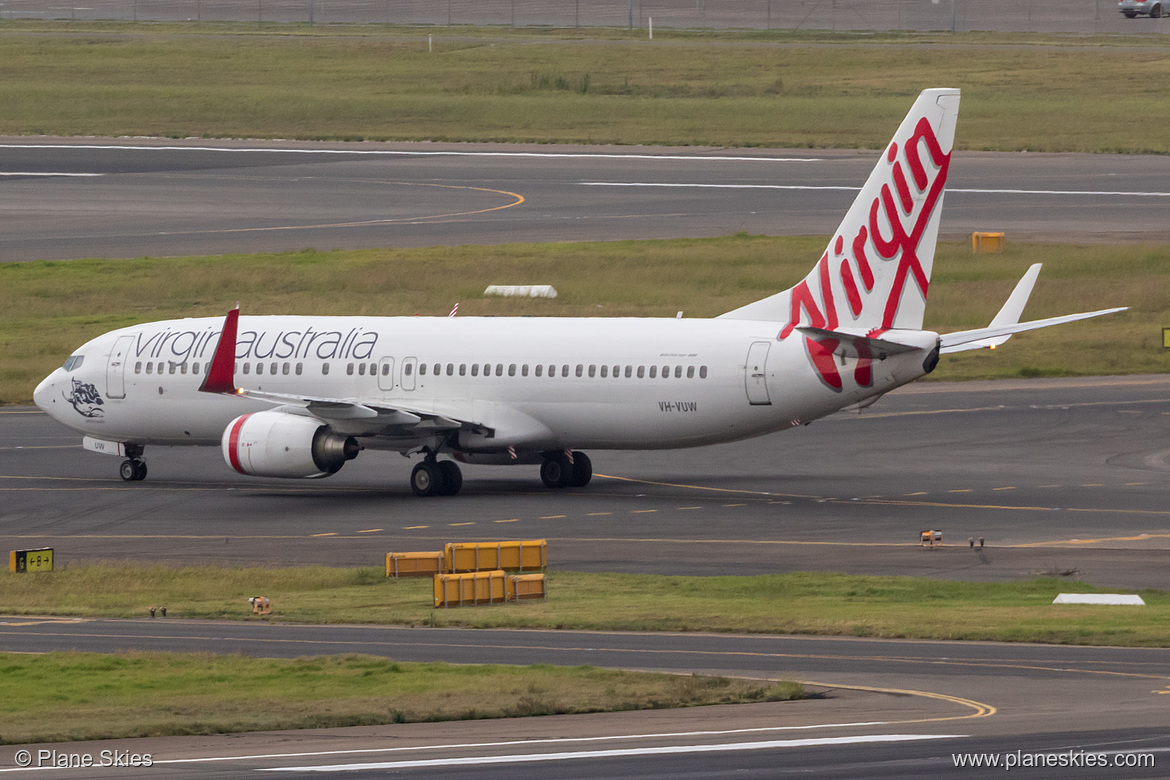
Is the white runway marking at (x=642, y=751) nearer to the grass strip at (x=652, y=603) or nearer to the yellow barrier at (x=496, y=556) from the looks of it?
the grass strip at (x=652, y=603)

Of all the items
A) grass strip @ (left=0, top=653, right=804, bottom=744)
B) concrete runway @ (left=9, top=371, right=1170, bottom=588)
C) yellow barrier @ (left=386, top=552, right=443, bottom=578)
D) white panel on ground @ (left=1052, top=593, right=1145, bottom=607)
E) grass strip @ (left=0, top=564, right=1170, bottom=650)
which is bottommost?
grass strip @ (left=0, top=653, right=804, bottom=744)

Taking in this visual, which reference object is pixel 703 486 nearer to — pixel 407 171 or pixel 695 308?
pixel 695 308

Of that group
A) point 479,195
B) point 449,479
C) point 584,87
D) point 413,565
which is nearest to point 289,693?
point 413,565

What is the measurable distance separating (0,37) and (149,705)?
15449cm

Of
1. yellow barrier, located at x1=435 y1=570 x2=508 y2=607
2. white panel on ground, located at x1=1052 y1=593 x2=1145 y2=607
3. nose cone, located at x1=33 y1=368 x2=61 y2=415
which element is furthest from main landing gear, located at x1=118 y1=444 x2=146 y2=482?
white panel on ground, located at x1=1052 y1=593 x2=1145 y2=607

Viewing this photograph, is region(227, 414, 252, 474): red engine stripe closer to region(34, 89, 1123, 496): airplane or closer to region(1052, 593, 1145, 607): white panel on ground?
region(34, 89, 1123, 496): airplane

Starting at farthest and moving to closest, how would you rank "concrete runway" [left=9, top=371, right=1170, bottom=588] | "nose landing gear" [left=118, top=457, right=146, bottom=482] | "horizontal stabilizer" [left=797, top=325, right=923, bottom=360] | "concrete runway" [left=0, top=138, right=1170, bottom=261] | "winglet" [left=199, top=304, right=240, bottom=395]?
"concrete runway" [left=0, top=138, right=1170, bottom=261] → "nose landing gear" [left=118, top=457, right=146, bottom=482] → "winglet" [left=199, top=304, right=240, bottom=395] → "horizontal stabilizer" [left=797, top=325, right=923, bottom=360] → "concrete runway" [left=9, top=371, right=1170, bottom=588]

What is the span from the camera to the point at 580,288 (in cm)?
8088

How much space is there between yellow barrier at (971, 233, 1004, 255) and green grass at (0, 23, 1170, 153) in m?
32.1

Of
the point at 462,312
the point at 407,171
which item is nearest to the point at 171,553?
the point at 462,312

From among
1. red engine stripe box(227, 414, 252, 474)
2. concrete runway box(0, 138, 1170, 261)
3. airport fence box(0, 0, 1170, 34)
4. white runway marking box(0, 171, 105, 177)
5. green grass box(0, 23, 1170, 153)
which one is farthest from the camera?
airport fence box(0, 0, 1170, 34)

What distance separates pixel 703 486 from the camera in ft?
169

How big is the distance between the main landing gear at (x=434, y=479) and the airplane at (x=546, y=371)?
48 mm

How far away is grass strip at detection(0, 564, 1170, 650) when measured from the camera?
32219mm
